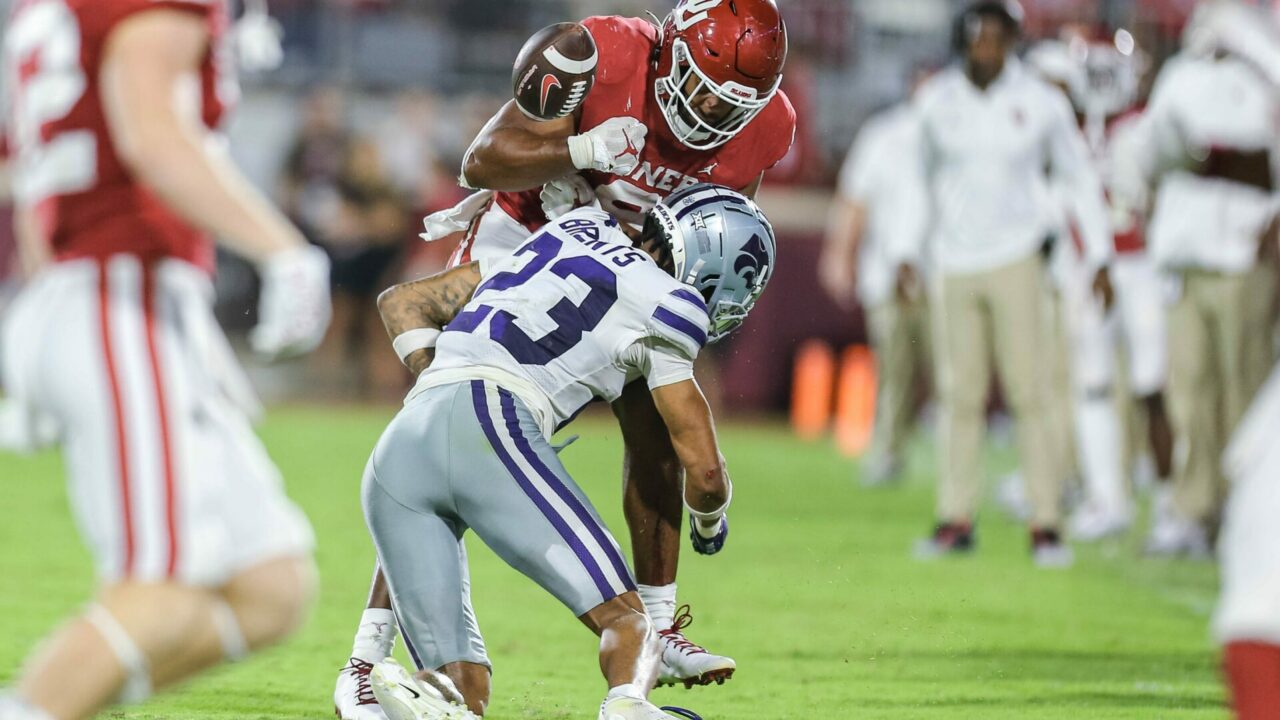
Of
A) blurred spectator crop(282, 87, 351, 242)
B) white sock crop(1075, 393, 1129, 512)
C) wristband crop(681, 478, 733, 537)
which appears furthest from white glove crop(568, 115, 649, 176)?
blurred spectator crop(282, 87, 351, 242)

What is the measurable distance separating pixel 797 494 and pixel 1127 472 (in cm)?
213

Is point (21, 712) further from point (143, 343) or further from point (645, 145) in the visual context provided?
point (645, 145)

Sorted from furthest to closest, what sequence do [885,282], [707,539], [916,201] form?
1. [885,282]
2. [916,201]
3. [707,539]

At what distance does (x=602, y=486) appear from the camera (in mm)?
9938

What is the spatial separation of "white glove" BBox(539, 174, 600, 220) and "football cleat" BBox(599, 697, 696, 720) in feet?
4.92

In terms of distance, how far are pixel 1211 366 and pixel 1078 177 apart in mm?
1118

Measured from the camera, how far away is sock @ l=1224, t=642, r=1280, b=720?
2.66m

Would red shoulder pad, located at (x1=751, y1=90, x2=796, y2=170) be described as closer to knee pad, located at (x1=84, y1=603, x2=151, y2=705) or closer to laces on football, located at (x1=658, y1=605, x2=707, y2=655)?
laces on football, located at (x1=658, y1=605, x2=707, y2=655)

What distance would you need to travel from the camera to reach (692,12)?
4527mm

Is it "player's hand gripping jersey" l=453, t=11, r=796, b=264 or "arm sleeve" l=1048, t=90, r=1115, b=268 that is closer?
"player's hand gripping jersey" l=453, t=11, r=796, b=264

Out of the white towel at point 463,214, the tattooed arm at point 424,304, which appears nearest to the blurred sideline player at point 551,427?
the tattooed arm at point 424,304

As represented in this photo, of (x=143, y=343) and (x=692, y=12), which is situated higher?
(x=692, y=12)

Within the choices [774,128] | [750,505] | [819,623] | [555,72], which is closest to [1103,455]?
[750,505]

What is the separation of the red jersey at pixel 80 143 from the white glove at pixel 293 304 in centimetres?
18
